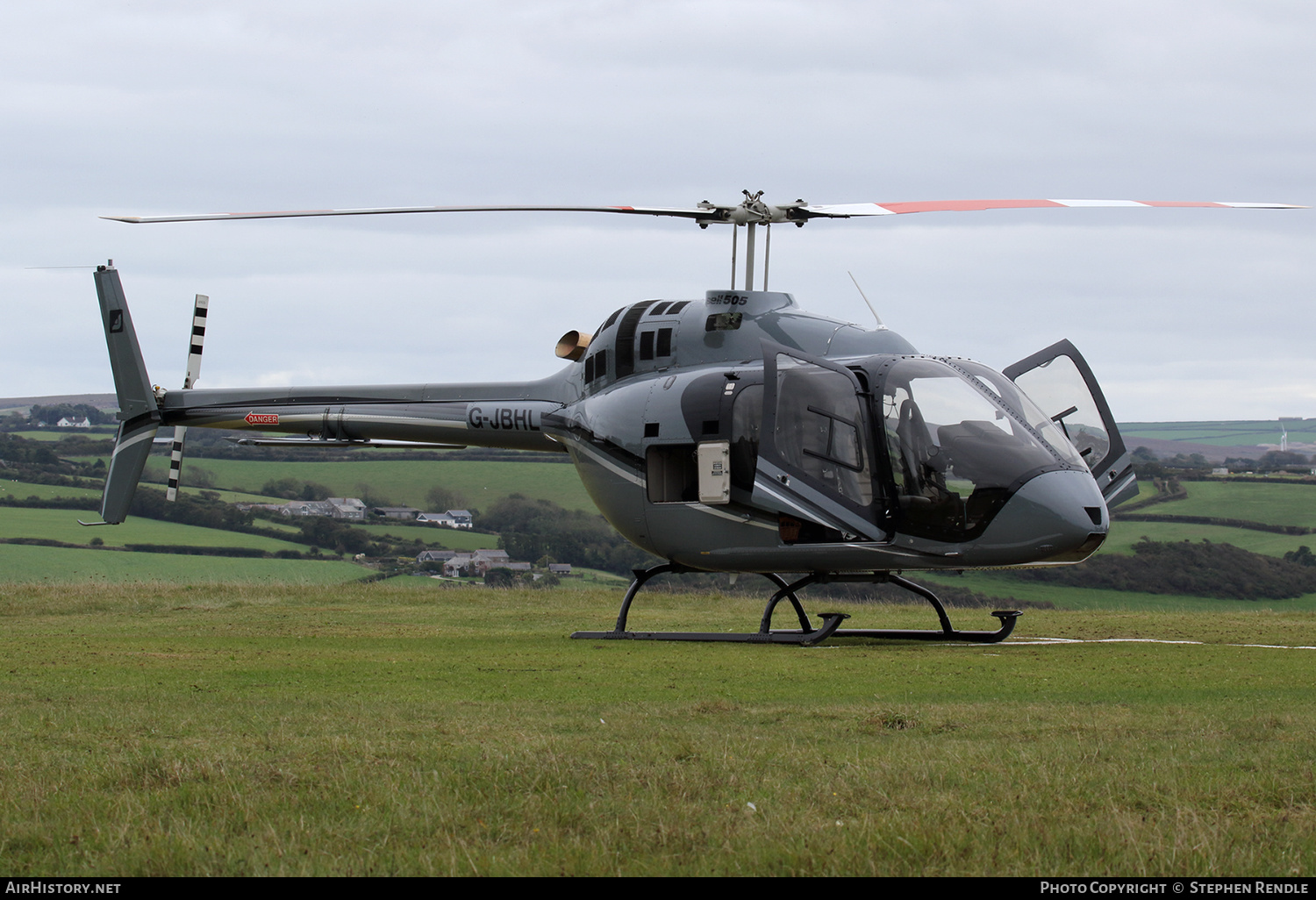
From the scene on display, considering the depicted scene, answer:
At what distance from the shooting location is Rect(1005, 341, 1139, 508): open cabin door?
1582 cm

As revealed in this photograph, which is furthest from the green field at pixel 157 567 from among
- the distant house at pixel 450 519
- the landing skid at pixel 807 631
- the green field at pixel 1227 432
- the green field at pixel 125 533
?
the green field at pixel 1227 432

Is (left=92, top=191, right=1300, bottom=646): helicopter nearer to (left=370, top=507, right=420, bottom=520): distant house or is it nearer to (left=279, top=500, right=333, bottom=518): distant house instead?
(left=279, top=500, right=333, bottom=518): distant house

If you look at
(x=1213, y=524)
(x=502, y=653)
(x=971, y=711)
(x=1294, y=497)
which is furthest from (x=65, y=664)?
(x=1294, y=497)

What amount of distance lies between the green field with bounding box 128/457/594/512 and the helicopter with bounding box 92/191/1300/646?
4775 centimetres

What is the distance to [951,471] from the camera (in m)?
14.0

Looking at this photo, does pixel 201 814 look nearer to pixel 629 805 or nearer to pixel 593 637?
pixel 629 805

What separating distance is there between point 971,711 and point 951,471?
212 inches

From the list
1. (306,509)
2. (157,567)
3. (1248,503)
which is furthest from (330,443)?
(1248,503)

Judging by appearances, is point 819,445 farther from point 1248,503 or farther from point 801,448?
point 1248,503

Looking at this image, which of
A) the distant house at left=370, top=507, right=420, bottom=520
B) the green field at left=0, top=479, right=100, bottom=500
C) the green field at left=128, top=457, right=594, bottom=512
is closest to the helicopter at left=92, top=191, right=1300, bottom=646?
the distant house at left=370, top=507, right=420, bottom=520

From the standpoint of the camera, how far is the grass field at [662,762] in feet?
16.3
